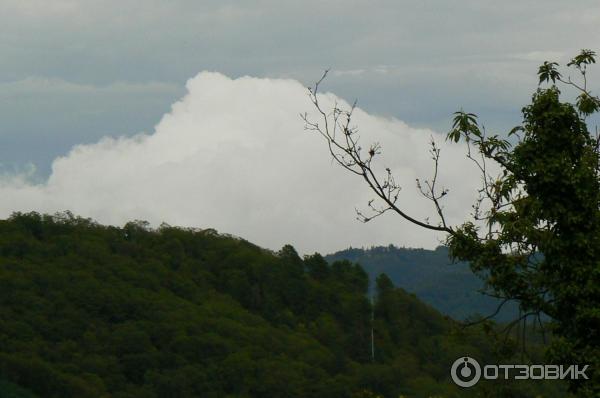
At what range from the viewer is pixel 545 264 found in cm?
1628

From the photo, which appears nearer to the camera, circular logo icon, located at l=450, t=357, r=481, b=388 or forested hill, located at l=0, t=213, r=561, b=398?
circular logo icon, located at l=450, t=357, r=481, b=388

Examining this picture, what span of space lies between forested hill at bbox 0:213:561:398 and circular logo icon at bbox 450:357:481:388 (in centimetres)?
8832

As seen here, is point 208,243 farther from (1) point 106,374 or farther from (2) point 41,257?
(1) point 106,374

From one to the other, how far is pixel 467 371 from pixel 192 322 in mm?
125575

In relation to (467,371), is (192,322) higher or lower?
higher

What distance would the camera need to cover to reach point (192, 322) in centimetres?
14262

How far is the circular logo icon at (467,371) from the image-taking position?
736 inches


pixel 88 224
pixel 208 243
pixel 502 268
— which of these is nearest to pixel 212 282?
pixel 208 243

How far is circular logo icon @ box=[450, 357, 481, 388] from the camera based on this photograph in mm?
18688

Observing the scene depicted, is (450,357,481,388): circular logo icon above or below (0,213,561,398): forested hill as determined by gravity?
below

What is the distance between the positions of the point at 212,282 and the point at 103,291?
1108 inches

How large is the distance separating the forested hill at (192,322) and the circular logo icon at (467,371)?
88316mm

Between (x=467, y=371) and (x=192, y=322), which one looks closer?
(x=467, y=371)

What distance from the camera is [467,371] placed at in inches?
755
